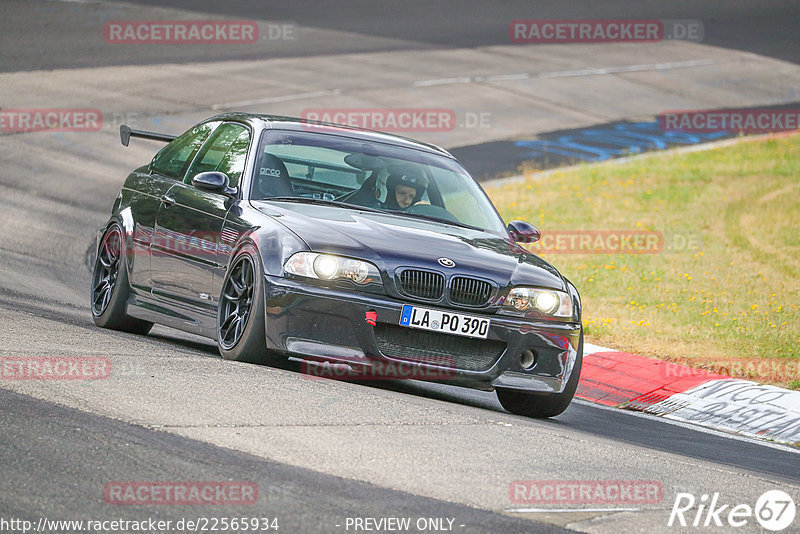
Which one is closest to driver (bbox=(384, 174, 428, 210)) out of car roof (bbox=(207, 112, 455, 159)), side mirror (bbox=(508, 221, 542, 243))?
car roof (bbox=(207, 112, 455, 159))

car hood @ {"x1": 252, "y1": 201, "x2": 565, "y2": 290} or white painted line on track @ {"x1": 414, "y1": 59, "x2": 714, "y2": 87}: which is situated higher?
white painted line on track @ {"x1": 414, "y1": 59, "x2": 714, "y2": 87}

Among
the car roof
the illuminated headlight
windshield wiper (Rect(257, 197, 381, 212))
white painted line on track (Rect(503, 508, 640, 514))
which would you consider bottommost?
white painted line on track (Rect(503, 508, 640, 514))

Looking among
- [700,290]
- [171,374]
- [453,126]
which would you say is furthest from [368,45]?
[171,374]

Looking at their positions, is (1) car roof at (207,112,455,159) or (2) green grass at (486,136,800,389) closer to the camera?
(1) car roof at (207,112,455,159)

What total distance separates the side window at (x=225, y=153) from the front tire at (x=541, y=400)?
2268 millimetres

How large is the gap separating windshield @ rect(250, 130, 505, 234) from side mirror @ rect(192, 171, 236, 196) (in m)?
0.18

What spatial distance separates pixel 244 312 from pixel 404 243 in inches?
40.8

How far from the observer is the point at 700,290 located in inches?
580

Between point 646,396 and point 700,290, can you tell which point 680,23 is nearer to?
point 700,290

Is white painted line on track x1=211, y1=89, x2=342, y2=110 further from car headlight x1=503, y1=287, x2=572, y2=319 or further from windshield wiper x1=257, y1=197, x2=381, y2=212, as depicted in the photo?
car headlight x1=503, y1=287, x2=572, y2=319

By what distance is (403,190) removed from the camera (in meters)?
9.05

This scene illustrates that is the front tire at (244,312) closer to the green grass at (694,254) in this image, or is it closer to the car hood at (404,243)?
the car hood at (404,243)

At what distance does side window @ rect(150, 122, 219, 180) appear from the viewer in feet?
32.1

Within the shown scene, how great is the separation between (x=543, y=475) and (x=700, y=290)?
9238 mm
